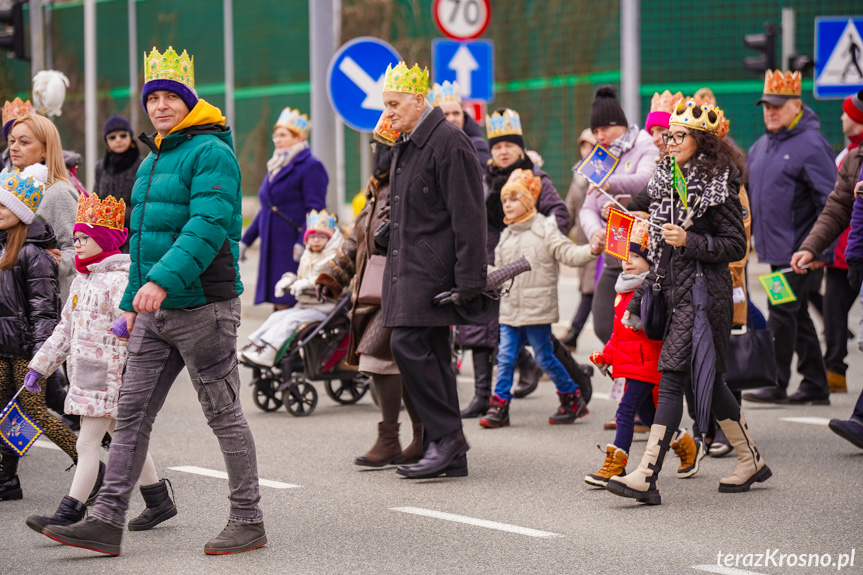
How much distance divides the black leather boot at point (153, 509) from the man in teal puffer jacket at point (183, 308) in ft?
1.65

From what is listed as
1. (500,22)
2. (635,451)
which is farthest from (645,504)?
(500,22)

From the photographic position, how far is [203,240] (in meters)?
5.64

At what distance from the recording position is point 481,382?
31.4ft

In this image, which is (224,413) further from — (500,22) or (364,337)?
(500,22)

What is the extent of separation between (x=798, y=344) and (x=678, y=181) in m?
3.61

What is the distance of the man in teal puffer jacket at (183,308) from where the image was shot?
225 inches

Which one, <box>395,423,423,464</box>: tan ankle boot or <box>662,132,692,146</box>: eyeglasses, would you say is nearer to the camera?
<box>662,132,692,146</box>: eyeglasses

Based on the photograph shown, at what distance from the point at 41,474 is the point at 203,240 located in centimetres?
268

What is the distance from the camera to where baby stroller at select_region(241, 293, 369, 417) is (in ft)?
31.9

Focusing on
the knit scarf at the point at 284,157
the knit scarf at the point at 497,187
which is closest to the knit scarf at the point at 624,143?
the knit scarf at the point at 497,187

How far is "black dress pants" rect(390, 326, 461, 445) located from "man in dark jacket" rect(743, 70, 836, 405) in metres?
3.27

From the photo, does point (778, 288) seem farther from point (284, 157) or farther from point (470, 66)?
point (470, 66)

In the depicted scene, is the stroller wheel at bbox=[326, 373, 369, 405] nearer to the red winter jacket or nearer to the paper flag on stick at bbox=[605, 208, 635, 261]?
the red winter jacket

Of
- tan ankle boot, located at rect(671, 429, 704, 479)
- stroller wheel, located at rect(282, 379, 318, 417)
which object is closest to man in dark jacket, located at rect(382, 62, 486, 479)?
tan ankle boot, located at rect(671, 429, 704, 479)
